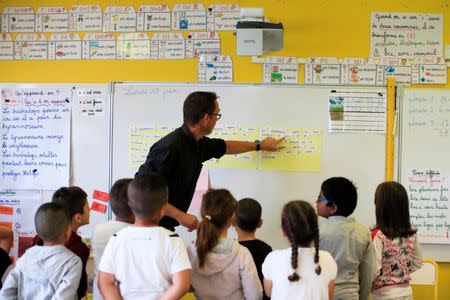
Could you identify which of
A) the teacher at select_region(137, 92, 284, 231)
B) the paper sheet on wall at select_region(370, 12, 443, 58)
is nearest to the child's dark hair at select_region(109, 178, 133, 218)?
the teacher at select_region(137, 92, 284, 231)

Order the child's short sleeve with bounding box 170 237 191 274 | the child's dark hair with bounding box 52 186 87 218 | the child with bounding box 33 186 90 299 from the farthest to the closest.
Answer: the child's dark hair with bounding box 52 186 87 218 → the child with bounding box 33 186 90 299 → the child's short sleeve with bounding box 170 237 191 274

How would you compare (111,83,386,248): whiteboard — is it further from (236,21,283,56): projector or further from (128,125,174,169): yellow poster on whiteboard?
(236,21,283,56): projector

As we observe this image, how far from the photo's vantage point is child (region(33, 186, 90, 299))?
6.89ft

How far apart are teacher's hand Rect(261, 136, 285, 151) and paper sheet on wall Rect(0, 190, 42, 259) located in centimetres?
164

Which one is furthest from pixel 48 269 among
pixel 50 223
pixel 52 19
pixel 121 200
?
pixel 52 19

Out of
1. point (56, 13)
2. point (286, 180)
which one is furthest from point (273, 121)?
point (56, 13)

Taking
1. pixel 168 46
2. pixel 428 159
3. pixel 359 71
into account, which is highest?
pixel 168 46

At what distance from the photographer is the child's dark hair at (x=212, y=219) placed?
191 cm

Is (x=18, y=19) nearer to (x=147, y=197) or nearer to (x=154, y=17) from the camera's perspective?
(x=154, y=17)

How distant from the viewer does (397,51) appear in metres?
3.12

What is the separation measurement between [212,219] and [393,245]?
90 centimetres

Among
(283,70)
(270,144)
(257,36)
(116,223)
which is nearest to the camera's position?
(116,223)

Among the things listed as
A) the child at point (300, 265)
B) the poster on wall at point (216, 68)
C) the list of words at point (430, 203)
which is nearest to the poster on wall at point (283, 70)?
the poster on wall at point (216, 68)

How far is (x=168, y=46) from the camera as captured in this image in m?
3.23
